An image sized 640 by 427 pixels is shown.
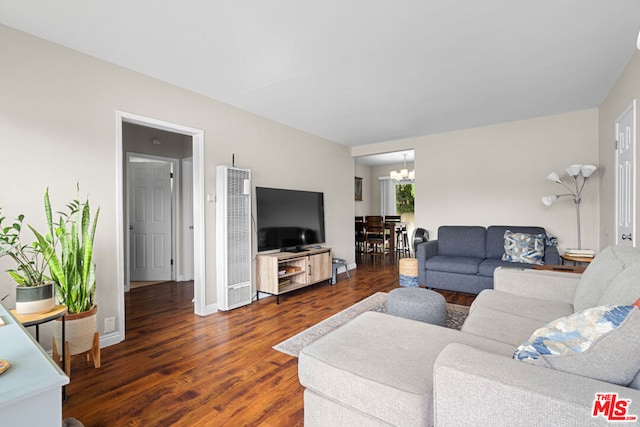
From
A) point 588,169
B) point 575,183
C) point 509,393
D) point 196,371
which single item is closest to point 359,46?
point 509,393

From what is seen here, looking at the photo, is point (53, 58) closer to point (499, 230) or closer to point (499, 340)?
point (499, 340)

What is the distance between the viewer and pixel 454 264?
13.0ft

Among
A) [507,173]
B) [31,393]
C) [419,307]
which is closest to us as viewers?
[31,393]

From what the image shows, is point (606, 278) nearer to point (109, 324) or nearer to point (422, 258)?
point (422, 258)

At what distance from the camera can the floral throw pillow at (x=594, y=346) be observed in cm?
90

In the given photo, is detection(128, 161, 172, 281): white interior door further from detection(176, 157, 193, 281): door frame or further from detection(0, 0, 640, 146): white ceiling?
detection(0, 0, 640, 146): white ceiling

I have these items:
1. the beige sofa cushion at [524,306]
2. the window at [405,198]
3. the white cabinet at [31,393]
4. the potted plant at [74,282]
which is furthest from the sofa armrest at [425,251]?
the window at [405,198]

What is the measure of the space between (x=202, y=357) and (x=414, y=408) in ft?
6.04

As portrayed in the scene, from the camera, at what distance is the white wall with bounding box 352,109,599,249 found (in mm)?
4000

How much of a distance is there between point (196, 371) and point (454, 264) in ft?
10.8

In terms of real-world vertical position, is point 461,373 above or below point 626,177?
below

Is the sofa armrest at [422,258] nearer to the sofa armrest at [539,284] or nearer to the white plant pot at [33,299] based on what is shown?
the sofa armrest at [539,284]

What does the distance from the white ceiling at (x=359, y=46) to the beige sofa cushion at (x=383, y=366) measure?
79.2 inches

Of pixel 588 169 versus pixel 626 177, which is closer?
pixel 626 177
